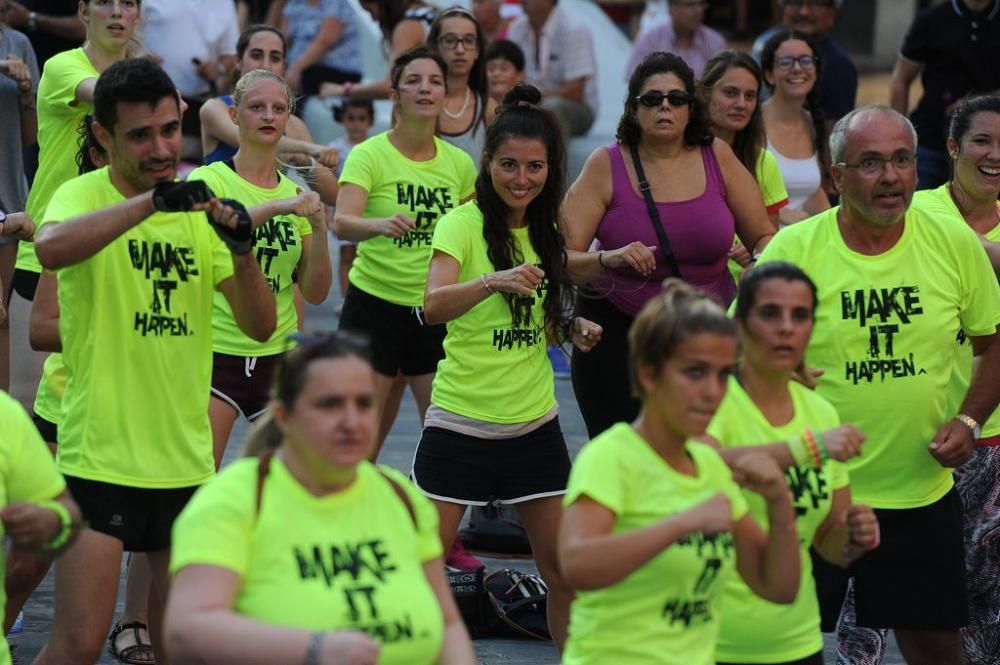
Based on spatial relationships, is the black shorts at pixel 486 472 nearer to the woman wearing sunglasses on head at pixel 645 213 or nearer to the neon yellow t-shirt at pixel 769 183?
the woman wearing sunglasses on head at pixel 645 213

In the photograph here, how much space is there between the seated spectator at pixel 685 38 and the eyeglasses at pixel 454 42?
3.15 meters

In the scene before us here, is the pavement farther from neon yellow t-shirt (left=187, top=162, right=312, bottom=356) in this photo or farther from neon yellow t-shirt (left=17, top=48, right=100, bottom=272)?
neon yellow t-shirt (left=187, top=162, right=312, bottom=356)

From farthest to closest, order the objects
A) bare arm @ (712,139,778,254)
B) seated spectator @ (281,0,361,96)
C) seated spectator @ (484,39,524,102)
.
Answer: seated spectator @ (281,0,361,96)
seated spectator @ (484,39,524,102)
bare arm @ (712,139,778,254)

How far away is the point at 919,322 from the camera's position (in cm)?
570

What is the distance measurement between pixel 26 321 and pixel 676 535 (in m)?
4.88

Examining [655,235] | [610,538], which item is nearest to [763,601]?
[610,538]

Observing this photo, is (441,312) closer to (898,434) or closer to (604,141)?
(898,434)

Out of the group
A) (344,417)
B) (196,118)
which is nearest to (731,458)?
(344,417)

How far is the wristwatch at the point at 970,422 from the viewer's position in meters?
5.79

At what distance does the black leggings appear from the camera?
271 inches

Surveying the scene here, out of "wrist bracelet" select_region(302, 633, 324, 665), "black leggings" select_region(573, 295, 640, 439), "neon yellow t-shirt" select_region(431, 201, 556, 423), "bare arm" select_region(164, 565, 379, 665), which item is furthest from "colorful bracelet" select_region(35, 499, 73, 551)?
"black leggings" select_region(573, 295, 640, 439)

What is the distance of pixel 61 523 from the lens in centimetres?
438

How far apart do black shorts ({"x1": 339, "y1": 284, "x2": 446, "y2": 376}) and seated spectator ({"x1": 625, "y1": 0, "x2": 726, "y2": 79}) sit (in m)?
4.81

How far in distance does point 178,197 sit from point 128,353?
545 millimetres
